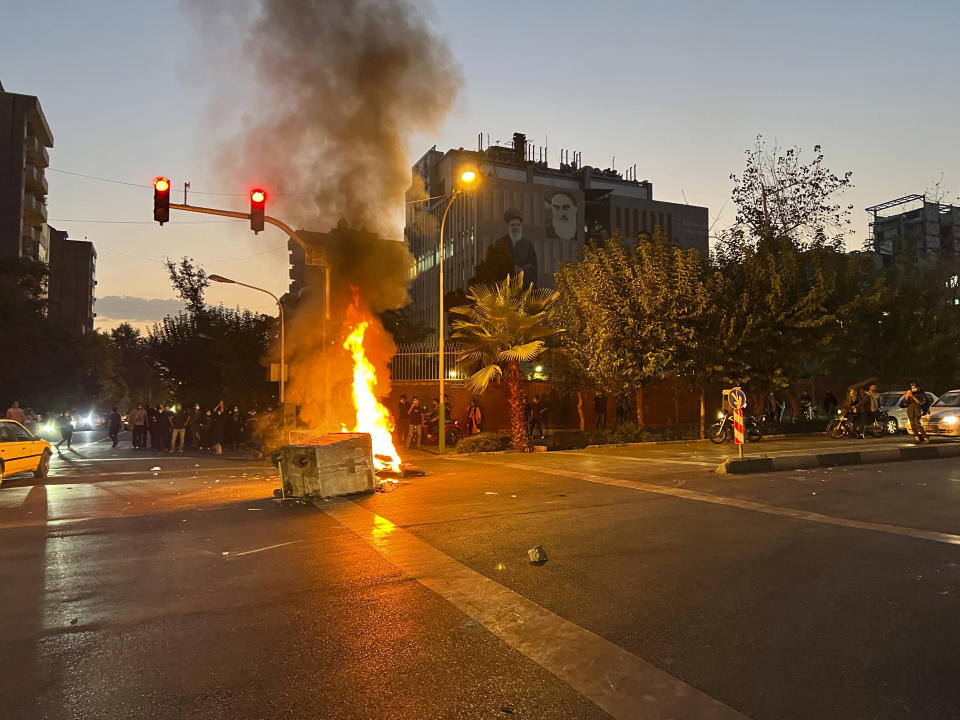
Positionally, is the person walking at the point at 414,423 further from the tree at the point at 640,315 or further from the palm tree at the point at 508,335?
the tree at the point at 640,315

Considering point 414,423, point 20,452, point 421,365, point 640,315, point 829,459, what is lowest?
point 829,459

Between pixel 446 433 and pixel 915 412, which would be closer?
pixel 915 412

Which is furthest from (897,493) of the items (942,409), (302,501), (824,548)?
(942,409)

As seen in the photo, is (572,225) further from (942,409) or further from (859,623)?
(859,623)

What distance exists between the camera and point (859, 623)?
4531 mm

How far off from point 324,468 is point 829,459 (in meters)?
10.5

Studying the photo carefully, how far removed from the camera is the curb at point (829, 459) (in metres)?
13.0

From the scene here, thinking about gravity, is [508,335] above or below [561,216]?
below

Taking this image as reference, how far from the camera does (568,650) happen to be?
13.5 ft

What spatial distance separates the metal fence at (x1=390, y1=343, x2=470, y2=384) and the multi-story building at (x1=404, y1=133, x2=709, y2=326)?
42663 millimetres

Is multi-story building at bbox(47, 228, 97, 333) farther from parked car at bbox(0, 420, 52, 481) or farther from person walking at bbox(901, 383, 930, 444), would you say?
person walking at bbox(901, 383, 930, 444)

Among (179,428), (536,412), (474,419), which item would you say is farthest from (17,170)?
(536,412)

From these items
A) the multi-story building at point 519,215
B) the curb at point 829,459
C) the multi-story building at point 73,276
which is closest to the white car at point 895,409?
the curb at point 829,459

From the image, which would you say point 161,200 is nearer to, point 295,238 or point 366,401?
point 295,238
